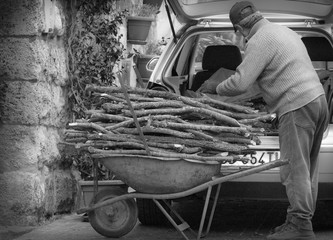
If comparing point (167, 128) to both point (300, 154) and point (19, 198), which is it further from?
point (19, 198)

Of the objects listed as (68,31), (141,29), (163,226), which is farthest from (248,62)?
(141,29)

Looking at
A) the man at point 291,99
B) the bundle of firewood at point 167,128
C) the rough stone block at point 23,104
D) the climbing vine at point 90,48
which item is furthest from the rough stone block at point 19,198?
the man at point 291,99

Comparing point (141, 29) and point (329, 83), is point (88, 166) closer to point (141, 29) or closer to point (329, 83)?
point (329, 83)

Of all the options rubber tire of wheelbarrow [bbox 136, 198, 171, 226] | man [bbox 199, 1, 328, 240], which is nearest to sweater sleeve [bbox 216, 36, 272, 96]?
man [bbox 199, 1, 328, 240]

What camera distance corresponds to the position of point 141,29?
511 inches

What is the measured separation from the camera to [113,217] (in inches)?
288

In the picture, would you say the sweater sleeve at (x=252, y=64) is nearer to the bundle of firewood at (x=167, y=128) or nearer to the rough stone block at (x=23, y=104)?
the bundle of firewood at (x=167, y=128)

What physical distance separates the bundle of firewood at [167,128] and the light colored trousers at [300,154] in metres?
0.22

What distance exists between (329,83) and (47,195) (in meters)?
3.00

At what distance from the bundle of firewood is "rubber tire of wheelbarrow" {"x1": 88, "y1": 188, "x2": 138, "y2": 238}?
57 cm

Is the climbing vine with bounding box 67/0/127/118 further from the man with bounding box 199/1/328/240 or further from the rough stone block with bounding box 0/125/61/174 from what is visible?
the man with bounding box 199/1/328/240

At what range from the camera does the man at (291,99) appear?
23.4ft

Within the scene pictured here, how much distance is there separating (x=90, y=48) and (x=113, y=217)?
3029mm

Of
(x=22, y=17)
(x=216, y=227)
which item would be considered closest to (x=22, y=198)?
(x=22, y=17)
